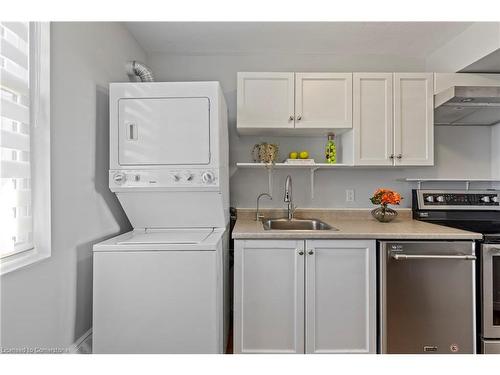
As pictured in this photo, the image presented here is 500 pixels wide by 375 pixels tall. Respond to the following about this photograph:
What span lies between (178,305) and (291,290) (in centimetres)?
70

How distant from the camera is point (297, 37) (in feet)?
8.32

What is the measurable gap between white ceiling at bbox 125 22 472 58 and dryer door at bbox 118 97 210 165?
754 millimetres

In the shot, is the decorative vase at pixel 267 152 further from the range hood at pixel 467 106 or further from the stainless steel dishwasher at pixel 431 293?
the range hood at pixel 467 106

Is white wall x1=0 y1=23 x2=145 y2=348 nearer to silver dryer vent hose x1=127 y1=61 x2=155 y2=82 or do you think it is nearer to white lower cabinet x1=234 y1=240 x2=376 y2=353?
silver dryer vent hose x1=127 y1=61 x2=155 y2=82

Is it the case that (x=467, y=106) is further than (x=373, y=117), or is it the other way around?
(x=373, y=117)

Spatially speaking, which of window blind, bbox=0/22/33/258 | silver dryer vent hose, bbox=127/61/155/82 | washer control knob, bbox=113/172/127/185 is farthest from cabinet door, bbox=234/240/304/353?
silver dryer vent hose, bbox=127/61/155/82

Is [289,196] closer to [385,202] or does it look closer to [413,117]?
[385,202]

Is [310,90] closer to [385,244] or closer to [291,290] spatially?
[385,244]

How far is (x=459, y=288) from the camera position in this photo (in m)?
1.88

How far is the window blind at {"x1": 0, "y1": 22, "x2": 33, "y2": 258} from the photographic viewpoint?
1.30 m

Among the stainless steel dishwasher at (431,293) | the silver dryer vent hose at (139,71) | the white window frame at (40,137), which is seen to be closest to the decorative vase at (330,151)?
the stainless steel dishwasher at (431,293)

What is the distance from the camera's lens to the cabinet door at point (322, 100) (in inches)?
95.4

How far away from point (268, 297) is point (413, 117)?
1.79 metres

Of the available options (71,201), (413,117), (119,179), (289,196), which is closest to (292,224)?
(289,196)
